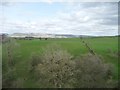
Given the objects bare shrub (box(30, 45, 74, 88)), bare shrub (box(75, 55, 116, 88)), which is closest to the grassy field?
bare shrub (box(75, 55, 116, 88))

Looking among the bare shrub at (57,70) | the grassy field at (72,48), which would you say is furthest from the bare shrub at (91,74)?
the grassy field at (72,48)

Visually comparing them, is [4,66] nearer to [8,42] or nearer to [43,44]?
[8,42]

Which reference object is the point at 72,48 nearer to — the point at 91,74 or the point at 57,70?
the point at 57,70

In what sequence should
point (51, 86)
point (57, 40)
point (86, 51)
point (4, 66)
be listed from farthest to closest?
point (57, 40) → point (86, 51) → point (4, 66) → point (51, 86)

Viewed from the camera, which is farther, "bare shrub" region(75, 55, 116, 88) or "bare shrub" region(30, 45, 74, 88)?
"bare shrub" region(30, 45, 74, 88)

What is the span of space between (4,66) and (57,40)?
375 inches

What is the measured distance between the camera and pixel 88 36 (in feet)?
130

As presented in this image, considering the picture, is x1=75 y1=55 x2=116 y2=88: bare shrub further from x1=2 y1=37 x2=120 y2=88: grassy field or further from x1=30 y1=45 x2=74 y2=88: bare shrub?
x1=2 y1=37 x2=120 y2=88: grassy field

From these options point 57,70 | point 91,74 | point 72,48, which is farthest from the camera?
point 72,48

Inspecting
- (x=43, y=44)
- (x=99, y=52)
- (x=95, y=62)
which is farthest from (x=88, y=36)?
(x=95, y=62)

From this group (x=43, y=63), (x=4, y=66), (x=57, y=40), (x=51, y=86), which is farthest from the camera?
(x=57, y=40)

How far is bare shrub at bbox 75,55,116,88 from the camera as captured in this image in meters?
27.0

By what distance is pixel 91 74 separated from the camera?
2848cm

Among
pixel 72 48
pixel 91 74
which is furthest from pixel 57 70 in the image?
pixel 72 48
